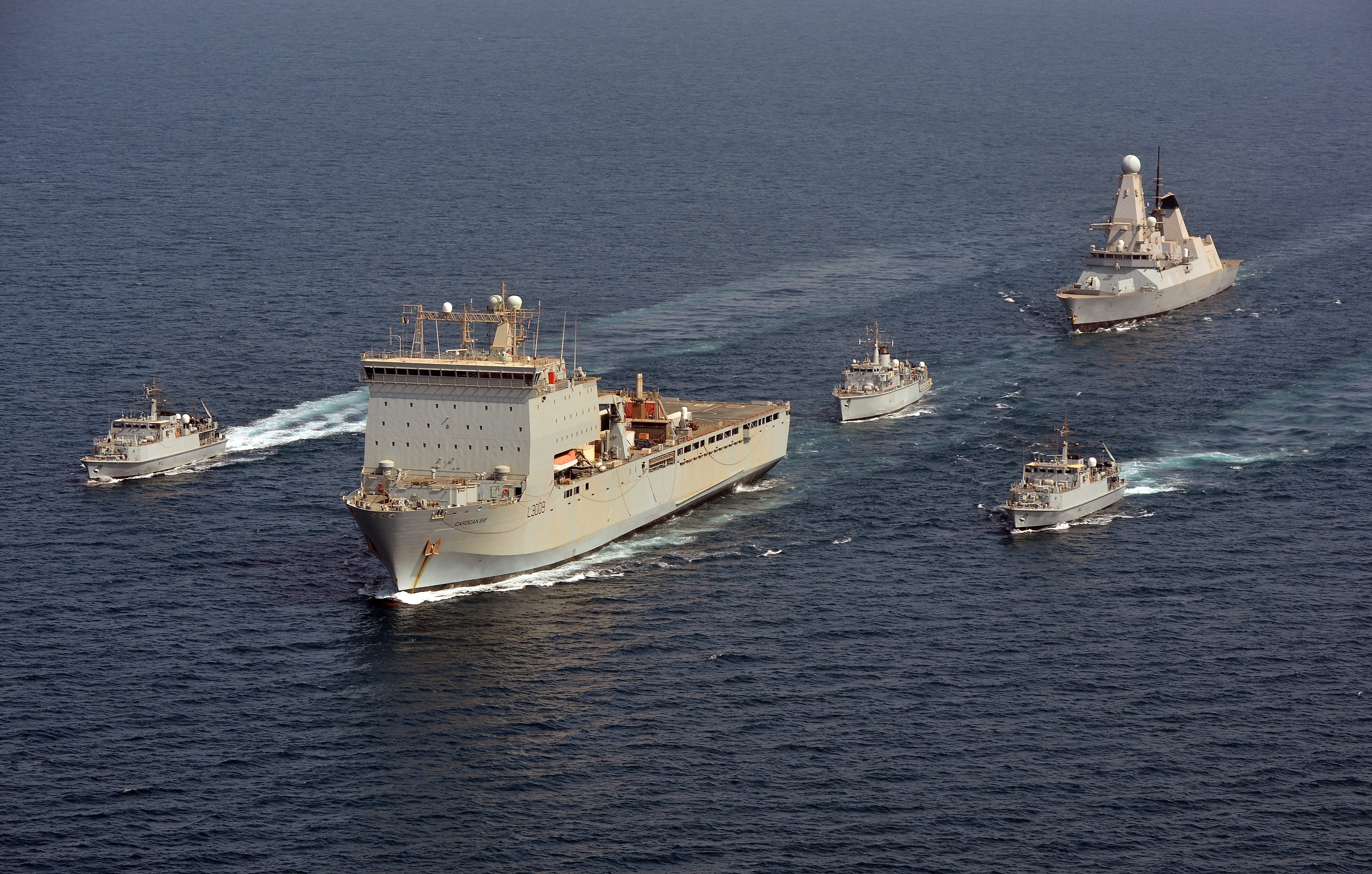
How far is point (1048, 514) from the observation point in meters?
107

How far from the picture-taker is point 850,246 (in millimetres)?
179250

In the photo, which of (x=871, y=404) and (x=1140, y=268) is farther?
(x=1140, y=268)

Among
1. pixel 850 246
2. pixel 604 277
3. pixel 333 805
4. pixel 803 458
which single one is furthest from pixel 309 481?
pixel 850 246

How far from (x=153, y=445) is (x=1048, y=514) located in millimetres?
56840

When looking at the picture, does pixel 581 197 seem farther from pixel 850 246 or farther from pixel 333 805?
pixel 333 805

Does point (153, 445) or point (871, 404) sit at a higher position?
point (871, 404)

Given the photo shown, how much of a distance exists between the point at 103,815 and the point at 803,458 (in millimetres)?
62295

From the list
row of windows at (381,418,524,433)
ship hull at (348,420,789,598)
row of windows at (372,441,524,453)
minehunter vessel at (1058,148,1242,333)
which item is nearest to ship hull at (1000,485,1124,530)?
ship hull at (348,420,789,598)

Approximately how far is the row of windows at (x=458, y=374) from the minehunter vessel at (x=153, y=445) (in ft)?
72.0

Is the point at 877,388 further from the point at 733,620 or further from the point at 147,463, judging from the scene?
the point at 147,463

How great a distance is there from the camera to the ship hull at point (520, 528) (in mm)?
97000

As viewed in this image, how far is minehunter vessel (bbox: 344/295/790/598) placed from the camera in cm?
9825

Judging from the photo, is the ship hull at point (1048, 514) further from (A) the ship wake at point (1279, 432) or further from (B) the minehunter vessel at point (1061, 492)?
(A) the ship wake at point (1279, 432)

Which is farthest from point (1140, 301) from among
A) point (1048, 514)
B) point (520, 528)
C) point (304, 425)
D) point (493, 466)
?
point (520, 528)
